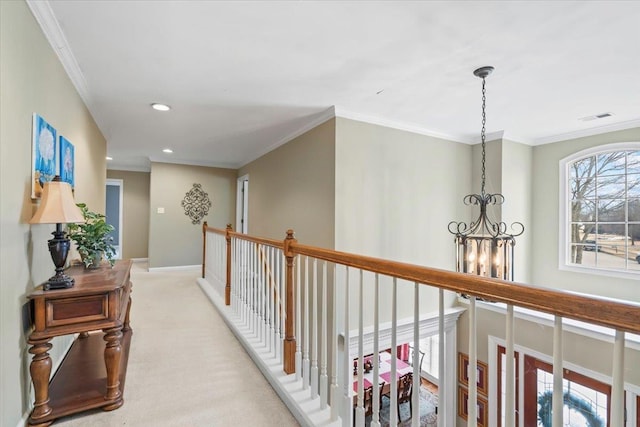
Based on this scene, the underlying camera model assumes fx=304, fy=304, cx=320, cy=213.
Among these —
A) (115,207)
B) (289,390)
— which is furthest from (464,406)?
(115,207)

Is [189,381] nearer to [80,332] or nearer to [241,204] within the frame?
[80,332]

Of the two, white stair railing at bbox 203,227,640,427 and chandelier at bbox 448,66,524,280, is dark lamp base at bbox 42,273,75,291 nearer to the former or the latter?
white stair railing at bbox 203,227,640,427

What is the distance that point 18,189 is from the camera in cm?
155

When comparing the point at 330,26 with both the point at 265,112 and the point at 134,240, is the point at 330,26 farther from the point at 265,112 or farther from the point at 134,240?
the point at 134,240

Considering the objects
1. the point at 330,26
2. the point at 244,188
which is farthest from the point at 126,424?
the point at 244,188

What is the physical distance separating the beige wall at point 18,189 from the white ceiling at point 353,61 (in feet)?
0.86

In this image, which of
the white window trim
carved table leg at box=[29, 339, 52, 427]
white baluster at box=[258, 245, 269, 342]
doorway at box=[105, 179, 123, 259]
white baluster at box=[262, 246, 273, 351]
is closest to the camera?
carved table leg at box=[29, 339, 52, 427]

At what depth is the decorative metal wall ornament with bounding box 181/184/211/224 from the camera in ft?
21.5

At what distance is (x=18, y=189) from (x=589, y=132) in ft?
18.0

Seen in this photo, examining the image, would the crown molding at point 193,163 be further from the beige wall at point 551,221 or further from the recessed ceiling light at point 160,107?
the beige wall at point 551,221

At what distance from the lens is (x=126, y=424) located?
168cm

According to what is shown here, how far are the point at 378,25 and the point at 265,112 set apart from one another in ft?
5.98

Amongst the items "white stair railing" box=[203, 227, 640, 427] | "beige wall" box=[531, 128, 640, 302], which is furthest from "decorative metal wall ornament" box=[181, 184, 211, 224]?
"beige wall" box=[531, 128, 640, 302]

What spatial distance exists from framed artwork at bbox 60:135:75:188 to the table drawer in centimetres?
107
